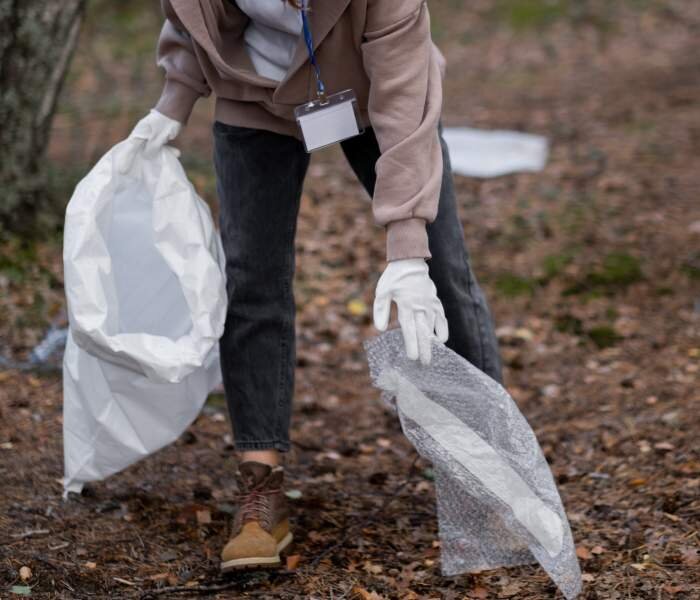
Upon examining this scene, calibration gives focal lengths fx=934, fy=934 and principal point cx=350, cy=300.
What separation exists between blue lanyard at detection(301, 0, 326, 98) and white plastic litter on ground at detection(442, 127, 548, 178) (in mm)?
3544

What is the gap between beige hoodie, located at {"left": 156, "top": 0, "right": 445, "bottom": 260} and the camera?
194 centimetres

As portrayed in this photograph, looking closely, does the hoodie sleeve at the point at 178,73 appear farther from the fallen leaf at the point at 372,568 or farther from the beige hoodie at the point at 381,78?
the fallen leaf at the point at 372,568

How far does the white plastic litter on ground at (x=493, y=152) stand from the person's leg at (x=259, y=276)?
3.37 metres

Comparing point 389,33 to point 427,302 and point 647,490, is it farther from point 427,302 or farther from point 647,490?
point 647,490

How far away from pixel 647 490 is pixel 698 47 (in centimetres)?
671

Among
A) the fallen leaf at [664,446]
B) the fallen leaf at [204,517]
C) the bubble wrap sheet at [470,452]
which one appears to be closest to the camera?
the bubble wrap sheet at [470,452]

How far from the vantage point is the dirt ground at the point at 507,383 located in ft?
7.13

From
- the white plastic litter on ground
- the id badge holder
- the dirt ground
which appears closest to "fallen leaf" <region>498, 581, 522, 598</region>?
the dirt ground

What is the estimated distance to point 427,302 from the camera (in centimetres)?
197

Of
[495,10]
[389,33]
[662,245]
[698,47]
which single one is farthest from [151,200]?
[495,10]

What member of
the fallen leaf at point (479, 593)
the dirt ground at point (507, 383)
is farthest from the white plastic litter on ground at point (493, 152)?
the fallen leaf at point (479, 593)

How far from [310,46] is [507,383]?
6.35 feet

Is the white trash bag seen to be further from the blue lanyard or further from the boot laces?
the blue lanyard

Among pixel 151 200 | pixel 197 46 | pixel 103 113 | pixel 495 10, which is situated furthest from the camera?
pixel 495 10
